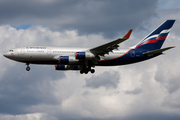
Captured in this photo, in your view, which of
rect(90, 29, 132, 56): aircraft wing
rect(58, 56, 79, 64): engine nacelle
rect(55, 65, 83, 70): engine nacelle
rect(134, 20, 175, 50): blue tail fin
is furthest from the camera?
rect(134, 20, 175, 50): blue tail fin

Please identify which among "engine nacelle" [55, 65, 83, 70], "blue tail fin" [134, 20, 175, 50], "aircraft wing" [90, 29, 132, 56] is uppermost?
"blue tail fin" [134, 20, 175, 50]

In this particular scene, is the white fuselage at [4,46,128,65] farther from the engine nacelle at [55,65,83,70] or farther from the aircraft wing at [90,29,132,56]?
the engine nacelle at [55,65,83,70]

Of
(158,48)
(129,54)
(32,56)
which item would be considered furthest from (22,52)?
(158,48)

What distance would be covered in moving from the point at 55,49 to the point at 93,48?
675cm

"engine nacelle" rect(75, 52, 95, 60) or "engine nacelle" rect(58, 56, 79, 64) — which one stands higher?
"engine nacelle" rect(75, 52, 95, 60)

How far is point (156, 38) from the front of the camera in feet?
210

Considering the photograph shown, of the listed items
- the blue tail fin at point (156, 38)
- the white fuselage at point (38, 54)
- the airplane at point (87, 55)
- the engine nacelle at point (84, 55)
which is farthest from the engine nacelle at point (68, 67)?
the blue tail fin at point (156, 38)

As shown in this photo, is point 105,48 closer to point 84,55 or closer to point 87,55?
point 87,55

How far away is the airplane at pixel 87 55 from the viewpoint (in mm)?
55031

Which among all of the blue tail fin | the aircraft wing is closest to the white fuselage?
the aircraft wing

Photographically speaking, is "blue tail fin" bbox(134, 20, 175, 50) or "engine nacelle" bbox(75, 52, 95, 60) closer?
"engine nacelle" bbox(75, 52, 95, 60)

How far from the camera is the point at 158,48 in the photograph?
63344 millimetres

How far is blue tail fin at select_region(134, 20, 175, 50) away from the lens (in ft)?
206

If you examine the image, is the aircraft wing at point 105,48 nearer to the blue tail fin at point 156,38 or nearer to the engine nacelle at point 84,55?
the engine nacelle at point 84,55
